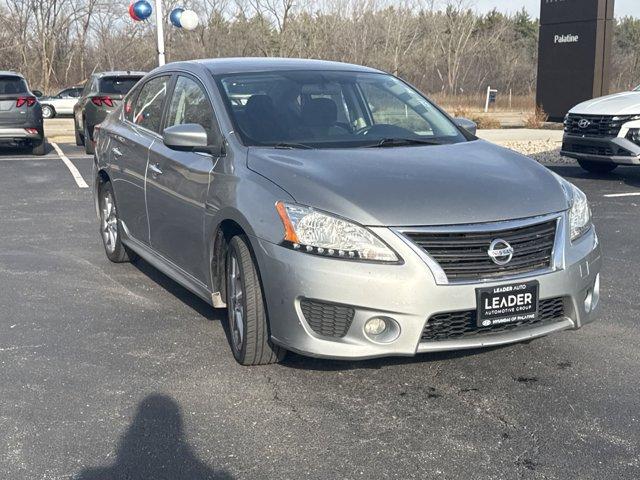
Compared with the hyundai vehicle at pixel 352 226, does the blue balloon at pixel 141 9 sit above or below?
above

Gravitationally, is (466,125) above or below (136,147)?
above

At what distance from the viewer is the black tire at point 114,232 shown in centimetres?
688

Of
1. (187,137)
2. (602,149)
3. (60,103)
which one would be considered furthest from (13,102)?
(60,103)

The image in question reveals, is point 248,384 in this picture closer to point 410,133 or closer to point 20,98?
point 410,133

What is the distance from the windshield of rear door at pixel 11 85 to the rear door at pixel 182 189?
11123 millimetres

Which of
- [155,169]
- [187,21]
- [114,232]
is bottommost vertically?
[114,232]

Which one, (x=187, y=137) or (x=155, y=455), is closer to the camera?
(x=155, y=455)

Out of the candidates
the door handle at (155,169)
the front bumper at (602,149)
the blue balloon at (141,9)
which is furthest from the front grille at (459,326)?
the blue balloon at (141,9)

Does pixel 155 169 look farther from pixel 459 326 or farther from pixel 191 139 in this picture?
pixel 459 326

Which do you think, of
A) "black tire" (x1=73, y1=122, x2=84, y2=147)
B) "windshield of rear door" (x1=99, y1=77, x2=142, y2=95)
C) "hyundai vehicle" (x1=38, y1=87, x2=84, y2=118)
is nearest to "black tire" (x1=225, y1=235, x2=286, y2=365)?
"windshield of rear door" (x1=99, y1=77, x2=142, y2=95)

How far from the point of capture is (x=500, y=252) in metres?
4.11

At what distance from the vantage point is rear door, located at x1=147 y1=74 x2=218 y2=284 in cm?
502

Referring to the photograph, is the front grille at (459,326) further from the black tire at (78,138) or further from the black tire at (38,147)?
the black tire at (78,138)

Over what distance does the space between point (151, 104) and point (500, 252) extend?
3.16 meters
